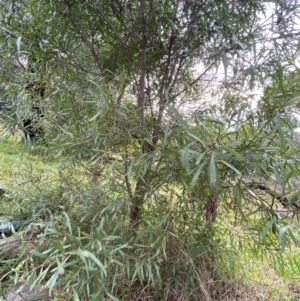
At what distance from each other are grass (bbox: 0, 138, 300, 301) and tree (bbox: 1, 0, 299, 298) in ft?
0.26

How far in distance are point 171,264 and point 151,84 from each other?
2.42ft


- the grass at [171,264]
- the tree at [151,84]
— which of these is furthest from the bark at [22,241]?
the tree at [151,84]

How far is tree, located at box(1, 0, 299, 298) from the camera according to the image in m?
0.83

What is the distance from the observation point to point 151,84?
3.72 ft

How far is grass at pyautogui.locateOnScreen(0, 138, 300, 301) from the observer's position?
92cm

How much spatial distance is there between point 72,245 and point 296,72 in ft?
2.87

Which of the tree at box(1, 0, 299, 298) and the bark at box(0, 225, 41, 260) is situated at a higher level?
the tree at box(1, 0, 299, 298)

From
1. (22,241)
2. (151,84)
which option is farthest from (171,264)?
(151,84)

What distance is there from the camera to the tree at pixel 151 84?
834 mm

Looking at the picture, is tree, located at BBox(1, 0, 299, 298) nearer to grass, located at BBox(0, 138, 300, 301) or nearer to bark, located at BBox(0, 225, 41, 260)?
grass, located at BBox(0, 138, 300, 301)

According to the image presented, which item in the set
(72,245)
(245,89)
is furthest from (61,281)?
(245,89)

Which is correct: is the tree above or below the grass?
above

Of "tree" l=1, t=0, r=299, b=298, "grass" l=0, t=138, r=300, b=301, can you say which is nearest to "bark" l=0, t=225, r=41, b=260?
"grass" l=0, t=138, r=300, b=301

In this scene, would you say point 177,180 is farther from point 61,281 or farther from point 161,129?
point 61,281
